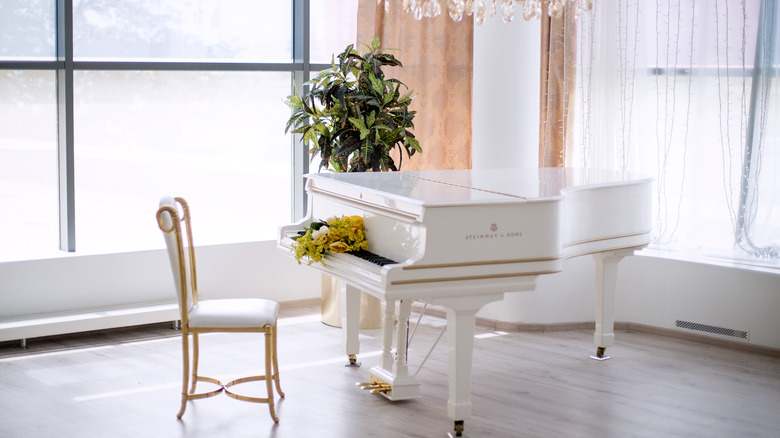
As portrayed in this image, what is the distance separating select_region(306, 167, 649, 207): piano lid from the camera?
3830 mm

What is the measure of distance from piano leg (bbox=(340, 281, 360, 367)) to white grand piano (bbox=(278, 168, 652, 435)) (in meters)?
0.41

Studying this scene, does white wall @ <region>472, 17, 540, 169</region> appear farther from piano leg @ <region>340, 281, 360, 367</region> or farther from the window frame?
the window frame

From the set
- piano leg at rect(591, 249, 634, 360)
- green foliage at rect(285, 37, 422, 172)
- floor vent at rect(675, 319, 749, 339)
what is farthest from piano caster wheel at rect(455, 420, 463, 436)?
floor vent at rect(675, 319, 749, 339)

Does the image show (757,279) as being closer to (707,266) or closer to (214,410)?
(707,266)

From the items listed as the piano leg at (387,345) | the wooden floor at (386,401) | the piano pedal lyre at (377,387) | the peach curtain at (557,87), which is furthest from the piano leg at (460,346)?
the peach curtain at (557,87)

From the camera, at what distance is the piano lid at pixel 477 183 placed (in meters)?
3.83

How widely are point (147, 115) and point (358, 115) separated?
1.59 meters

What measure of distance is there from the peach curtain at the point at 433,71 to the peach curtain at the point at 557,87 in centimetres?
57

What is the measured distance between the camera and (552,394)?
15.1 feet

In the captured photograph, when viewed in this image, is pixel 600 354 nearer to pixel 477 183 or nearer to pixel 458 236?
pixel 477 183

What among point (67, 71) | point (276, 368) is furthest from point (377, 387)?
point (67, 71)

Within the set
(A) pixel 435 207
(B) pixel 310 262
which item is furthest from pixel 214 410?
(A) pixel 435 207

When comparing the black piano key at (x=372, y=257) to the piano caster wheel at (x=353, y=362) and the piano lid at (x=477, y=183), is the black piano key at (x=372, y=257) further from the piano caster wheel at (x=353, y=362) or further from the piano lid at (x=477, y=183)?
the piano caster wheel at (x=353, y=362)

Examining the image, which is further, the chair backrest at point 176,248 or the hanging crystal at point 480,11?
the chair backrest at point 176,248
